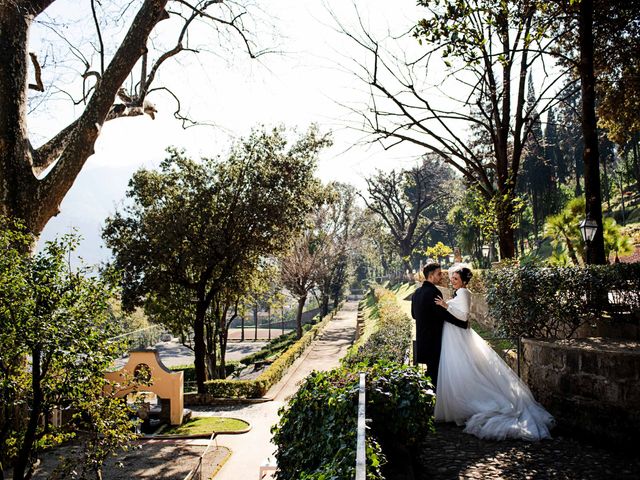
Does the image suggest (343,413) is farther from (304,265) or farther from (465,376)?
(304,265)

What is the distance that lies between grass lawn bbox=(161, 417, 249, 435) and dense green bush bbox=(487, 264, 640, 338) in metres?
12.0

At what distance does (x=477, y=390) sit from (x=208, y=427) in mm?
14140

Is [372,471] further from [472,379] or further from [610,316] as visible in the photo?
[610,316]

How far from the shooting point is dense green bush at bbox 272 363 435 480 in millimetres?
3576

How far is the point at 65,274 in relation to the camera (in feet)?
24.5

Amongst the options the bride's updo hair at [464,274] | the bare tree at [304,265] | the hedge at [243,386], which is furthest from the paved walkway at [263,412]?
the bare tree at [304,265]

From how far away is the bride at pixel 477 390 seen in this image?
16.6 ft

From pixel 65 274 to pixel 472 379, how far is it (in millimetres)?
5699

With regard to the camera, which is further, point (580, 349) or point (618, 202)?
point (618, 202)

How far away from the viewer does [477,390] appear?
17.6 ft

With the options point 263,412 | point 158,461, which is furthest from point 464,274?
point 263,412

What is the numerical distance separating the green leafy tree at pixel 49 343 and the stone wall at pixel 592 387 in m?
5.68

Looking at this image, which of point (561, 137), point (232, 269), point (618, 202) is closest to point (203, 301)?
point (232, 269)

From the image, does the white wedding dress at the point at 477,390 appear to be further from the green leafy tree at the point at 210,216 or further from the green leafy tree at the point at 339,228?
the green leafy tree at the point at 339,228
